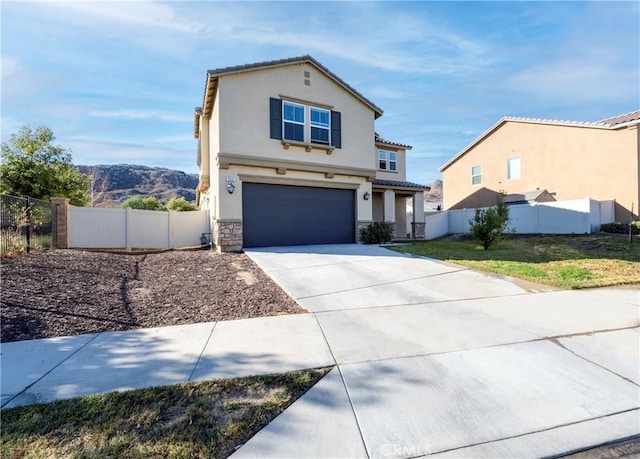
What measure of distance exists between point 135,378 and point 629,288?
29.1ft

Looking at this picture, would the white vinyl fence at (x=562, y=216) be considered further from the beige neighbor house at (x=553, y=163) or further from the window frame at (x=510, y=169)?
the window frame at (x=510, y=169)

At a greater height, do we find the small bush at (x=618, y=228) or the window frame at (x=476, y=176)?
the window frame at (x=476, y=176)

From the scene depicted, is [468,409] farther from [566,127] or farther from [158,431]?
[566,127]

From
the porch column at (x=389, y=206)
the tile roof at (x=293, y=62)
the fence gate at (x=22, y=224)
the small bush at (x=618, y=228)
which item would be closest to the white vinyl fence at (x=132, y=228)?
the fence gate at (x=22, y=224)

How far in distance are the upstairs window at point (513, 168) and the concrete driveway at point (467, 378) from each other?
17449 mm

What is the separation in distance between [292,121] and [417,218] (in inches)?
411

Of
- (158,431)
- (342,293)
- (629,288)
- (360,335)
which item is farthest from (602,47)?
(158,431)

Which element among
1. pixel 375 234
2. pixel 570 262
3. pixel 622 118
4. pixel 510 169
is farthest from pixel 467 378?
pixel 510 169

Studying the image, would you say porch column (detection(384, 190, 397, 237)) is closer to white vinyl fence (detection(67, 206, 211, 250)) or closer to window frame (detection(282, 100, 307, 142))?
window frame (detection(282, 100, 307, 142))

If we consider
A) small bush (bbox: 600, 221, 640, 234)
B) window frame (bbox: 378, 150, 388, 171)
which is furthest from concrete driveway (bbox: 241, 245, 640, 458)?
window frame (bbox: 378, 150, 388, 171)

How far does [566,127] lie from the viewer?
58.7ft

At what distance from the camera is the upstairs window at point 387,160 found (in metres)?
18.8

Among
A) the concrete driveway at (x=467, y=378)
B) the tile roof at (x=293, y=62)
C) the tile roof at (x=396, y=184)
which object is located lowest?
the concrete driveway at (x=467, y=378)

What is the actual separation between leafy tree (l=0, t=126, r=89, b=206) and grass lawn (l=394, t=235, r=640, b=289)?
57.9ft
